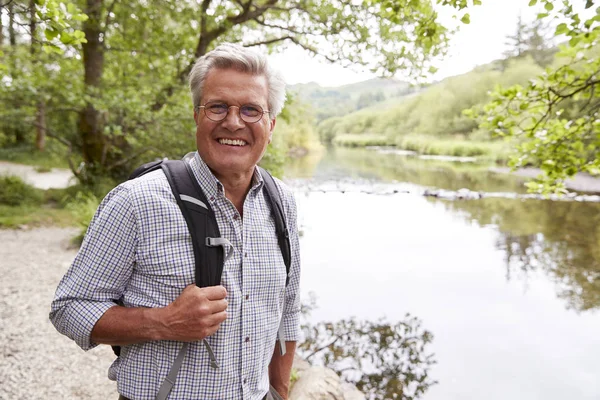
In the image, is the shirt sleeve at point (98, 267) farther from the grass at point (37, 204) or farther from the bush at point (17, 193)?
the bush at point (17, 193)

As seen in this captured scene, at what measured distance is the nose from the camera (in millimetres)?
1442

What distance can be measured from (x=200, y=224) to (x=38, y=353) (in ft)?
12.4

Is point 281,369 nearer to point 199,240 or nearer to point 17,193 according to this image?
point 199,240

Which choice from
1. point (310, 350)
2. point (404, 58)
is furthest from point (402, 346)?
point (404, 58)

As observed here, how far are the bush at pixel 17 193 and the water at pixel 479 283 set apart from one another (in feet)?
21.8

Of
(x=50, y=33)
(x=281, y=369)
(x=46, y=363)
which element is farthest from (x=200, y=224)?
(x=46, y=363)

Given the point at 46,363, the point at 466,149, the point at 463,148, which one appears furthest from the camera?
the point at 463,148

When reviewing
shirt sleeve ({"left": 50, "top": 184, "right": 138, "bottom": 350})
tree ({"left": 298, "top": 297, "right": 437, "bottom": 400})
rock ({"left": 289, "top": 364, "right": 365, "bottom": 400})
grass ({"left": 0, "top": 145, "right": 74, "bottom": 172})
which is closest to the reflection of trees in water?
tree ({"left": 298, "top": 297, "right": 437, "bottom": 400})

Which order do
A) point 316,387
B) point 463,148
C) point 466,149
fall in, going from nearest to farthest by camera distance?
point 316,387 < point 466,149 < point 463,148

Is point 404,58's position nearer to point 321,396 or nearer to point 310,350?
point 310,350

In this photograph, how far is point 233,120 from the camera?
1.45 metres

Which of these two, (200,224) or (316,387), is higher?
(200,224)

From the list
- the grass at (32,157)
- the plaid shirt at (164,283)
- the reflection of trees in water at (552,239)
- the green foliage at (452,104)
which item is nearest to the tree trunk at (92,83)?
the plaid shirt at (164,283)

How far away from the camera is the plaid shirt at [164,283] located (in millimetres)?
1258
